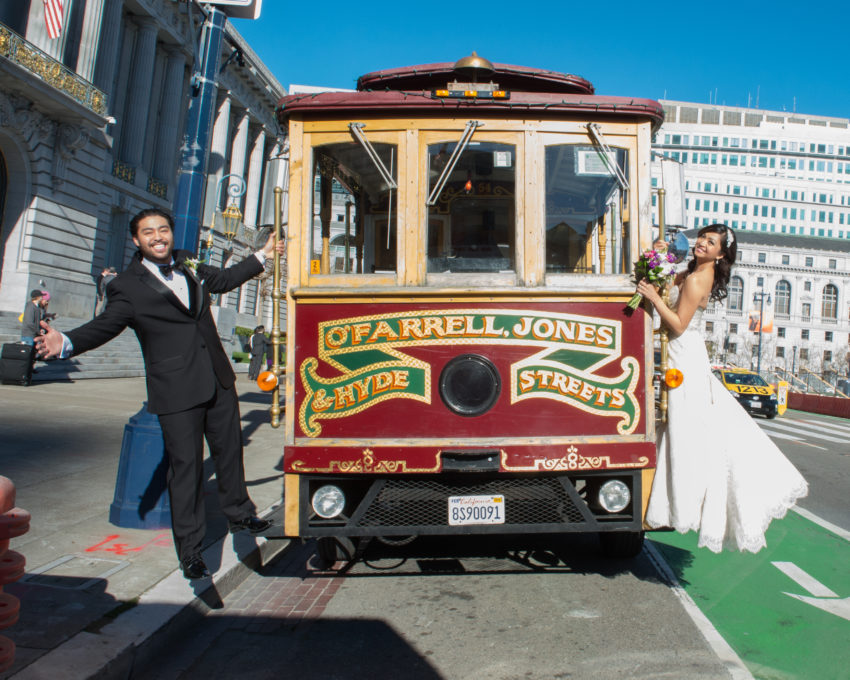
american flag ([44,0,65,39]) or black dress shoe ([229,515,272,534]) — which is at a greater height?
american flag ([44,0,65,39])

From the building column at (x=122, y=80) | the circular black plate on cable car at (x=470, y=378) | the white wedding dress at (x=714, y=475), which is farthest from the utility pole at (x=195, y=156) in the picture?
the building column at (x=122, y=80)

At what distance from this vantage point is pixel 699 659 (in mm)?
3436

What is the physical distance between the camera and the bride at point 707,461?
4.06 metres

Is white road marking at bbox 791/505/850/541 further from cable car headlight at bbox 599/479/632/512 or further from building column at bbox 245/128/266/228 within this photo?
building column at bbox 245/128/266/228

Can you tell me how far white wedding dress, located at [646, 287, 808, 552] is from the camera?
13.3 feet

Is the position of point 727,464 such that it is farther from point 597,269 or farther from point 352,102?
point 352,102

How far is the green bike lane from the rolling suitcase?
1187cm

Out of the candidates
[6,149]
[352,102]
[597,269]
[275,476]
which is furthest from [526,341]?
[6,149]

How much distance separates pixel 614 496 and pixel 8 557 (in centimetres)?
322

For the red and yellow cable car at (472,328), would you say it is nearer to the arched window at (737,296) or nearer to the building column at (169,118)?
the building column at (169,118)

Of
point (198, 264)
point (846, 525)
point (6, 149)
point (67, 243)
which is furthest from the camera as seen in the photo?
point (67, 243)

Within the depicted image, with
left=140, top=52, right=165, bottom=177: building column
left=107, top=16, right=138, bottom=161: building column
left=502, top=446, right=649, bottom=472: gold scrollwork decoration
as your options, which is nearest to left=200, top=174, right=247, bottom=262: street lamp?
left=502, top=446, right=649, bottom=472: gold scrollwork decoration

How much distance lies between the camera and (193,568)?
152 inches

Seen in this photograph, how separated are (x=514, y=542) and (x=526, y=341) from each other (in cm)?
220
